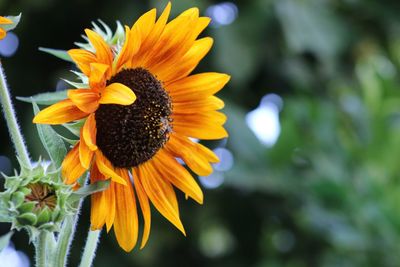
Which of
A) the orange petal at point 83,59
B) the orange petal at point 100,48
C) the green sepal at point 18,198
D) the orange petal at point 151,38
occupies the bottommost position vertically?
the green sepal at point 18,198

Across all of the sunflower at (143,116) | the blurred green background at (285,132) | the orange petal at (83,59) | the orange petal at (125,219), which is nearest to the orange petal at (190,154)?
the sunflower at (143,116)

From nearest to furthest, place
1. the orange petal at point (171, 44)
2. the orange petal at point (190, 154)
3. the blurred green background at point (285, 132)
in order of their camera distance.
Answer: the orange petal at point (171, 44), the orange petal at point (190, 154), the blurred green background at point (285, 132)

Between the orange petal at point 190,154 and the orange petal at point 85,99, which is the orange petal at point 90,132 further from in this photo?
the orange petal at point 190,154

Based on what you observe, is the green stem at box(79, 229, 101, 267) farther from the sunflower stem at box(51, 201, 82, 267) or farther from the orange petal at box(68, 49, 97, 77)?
the orange petal at box(68, 49, 97, 77)

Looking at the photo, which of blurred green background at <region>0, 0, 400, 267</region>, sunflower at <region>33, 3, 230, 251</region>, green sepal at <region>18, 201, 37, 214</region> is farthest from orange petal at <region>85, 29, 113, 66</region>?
blurred green background at <region>0, 0, 400, 267</region>

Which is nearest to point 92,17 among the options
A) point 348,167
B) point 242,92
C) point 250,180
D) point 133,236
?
point 242,92

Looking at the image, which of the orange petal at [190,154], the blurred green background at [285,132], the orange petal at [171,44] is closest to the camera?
the orange petal at [171,44]
